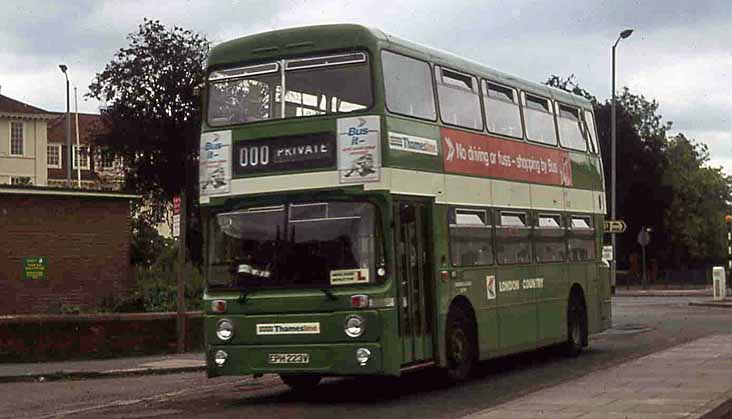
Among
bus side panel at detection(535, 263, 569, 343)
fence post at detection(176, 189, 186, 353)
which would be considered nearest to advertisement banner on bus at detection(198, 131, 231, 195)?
bus side panel at detection(535, 263, 569, 343)

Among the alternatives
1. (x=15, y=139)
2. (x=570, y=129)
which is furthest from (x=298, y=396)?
(x=15, y=139)

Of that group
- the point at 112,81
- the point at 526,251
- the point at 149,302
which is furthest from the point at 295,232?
the point at 112,81

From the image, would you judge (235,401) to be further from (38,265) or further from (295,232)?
(38,265)

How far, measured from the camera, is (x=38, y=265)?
1176 inches

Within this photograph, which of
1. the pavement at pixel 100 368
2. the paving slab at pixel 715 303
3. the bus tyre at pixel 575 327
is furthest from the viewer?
the paving slab at pixel 715 303

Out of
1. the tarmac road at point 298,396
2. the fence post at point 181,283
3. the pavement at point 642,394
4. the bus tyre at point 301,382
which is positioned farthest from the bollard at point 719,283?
the bus tyre at point 301,382

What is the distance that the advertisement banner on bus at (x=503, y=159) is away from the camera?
17.8 meters

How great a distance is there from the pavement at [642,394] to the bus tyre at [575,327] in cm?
283

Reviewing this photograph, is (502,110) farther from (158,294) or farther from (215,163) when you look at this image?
(158,294)

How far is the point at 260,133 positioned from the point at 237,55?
1.23m

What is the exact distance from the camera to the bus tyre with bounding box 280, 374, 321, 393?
17.5 metres

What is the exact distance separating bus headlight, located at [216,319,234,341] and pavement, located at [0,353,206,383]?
630 centimetres

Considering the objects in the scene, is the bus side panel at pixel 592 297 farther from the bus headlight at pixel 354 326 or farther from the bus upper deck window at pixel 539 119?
the bus headlight at pixel 354 326

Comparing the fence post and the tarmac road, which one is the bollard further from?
the fence post
